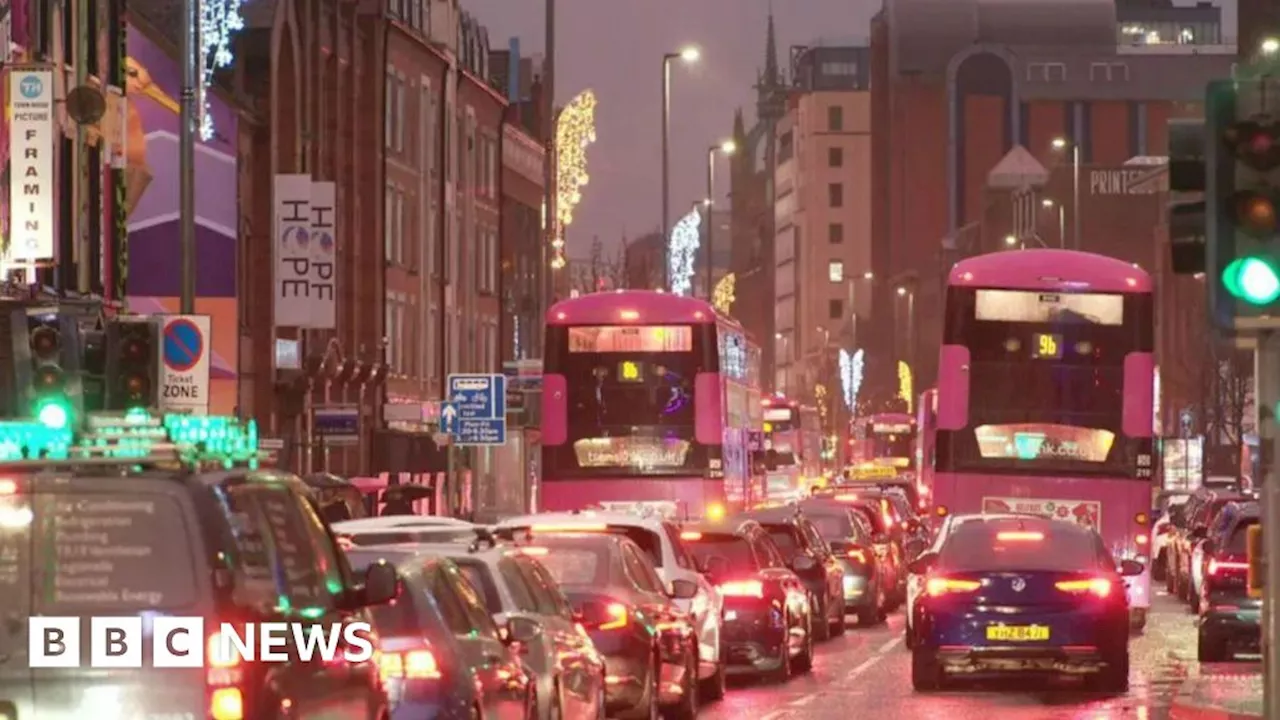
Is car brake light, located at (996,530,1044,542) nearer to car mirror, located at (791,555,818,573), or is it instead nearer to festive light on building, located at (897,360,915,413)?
car mirror, located at (791,555,818,573)

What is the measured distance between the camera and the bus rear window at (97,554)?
1223 centimetres

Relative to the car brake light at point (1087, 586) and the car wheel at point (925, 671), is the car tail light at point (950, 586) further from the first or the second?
the car brake light at point (1087, 586)

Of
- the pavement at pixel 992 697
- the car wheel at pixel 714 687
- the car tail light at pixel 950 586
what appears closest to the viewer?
the pavement at pixel 992 697

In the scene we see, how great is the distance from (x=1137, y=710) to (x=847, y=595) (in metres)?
17.4

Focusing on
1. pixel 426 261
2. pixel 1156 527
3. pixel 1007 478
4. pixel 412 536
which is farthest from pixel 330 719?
pixel 426 261

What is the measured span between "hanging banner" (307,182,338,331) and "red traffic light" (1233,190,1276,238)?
40.8 m

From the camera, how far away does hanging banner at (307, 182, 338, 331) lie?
2200 inches

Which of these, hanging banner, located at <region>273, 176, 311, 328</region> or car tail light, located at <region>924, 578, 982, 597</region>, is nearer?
car tail light, located at <region>924, 578, 982, 597</region>

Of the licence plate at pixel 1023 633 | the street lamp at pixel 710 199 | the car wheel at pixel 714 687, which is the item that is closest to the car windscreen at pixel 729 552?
the car wheel at pixel 714 687

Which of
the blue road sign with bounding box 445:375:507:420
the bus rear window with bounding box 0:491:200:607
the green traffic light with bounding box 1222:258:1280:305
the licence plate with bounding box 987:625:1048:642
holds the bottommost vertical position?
the licence plate with bounding box 987:625:1048:642

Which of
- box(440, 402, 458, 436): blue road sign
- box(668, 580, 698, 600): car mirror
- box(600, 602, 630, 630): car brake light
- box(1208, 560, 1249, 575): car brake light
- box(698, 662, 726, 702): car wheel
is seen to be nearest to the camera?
box(600, 602, 630, 630): car brake light

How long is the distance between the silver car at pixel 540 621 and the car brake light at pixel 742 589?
32.0ft

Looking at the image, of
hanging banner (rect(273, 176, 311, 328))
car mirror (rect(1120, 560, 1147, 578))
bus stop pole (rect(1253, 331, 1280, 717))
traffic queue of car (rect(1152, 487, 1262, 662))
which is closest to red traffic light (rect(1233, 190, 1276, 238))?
bus stop pole (rect(1253, 331, 1280, 717))

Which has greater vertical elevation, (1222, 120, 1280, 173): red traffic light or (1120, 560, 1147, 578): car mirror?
(1222, 120, 1280, 173): red traffic light
